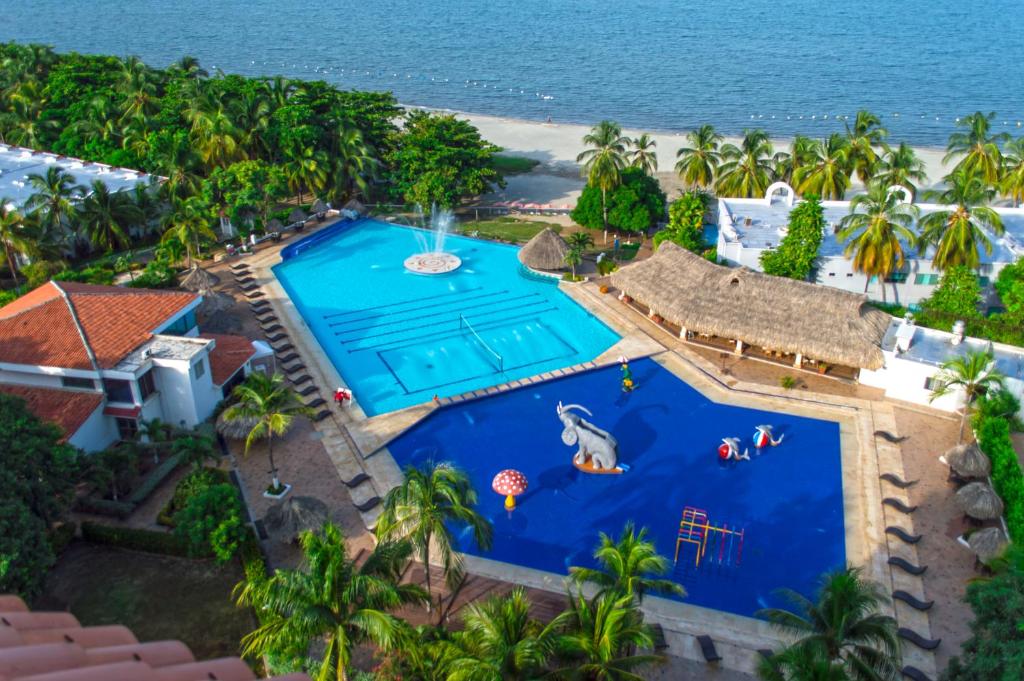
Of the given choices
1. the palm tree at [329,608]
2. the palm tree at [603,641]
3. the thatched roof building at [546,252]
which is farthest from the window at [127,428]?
the thatched roof building at [546,252]

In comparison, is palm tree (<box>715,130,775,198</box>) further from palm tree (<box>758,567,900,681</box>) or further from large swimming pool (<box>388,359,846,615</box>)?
palm tree (<box>758,567,900,681</box>)

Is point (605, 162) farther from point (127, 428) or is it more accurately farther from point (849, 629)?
point (849, 629)

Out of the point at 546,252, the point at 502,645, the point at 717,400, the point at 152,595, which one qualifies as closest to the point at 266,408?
the point at 152,595

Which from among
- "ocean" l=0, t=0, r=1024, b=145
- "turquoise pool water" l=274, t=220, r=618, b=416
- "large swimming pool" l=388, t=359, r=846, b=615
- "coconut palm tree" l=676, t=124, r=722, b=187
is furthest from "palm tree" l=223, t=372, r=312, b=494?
"ocean" l=0, t=0, r=1024, b=145

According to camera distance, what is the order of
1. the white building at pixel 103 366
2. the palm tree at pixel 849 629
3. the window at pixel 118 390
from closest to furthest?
the palm tree at pixel 849 629 < the white building at pixel 103 366 < the window at pixel 118 390

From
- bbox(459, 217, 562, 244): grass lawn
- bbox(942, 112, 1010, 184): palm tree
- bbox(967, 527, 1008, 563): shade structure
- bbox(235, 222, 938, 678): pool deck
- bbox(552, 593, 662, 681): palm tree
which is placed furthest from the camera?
bbox(459, 217, 562, 244): grass lawn

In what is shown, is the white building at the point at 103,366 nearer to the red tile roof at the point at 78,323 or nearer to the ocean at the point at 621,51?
the red tile roof at the point at 78,323
